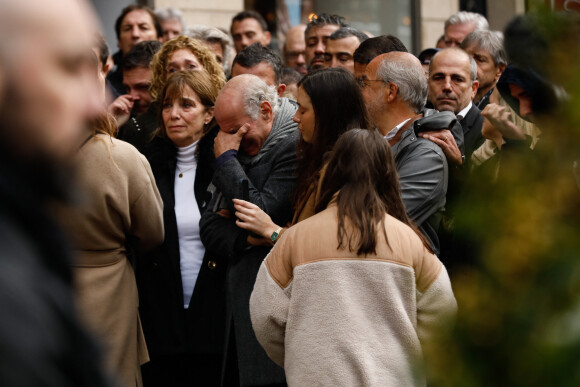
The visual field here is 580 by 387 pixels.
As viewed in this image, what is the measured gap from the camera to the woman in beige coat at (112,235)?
4.36 metres

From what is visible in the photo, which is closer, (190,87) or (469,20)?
(190,87)

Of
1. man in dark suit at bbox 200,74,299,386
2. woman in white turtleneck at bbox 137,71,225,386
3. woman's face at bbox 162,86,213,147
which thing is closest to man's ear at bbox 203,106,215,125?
woman's face at bbox 162,86,213,147

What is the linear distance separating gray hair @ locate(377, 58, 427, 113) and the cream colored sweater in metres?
1.36

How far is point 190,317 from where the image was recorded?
5.20m

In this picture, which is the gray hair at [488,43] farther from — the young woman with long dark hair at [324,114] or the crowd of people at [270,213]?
the young woman with long dark hair at [324,114]

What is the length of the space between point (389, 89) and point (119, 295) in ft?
6.01

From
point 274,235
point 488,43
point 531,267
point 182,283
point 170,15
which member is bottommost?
point 182,283

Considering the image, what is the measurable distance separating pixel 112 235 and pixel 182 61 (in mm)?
2106

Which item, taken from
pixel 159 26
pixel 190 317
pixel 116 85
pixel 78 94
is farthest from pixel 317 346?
pixel 159 26

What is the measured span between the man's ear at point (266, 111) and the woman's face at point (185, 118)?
1.89 feet

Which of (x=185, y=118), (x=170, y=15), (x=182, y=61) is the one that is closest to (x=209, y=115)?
(x=185, y=118)

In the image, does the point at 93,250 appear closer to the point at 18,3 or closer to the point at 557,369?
the point at 18,3

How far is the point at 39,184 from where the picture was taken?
1.33 m

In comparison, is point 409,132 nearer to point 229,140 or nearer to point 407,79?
point 407,79
